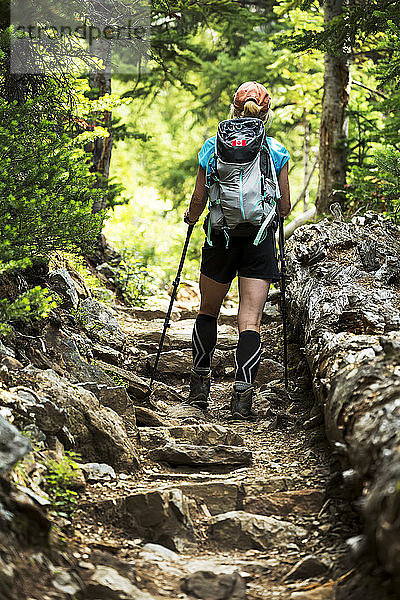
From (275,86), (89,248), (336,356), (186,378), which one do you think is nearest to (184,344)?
(186,378)

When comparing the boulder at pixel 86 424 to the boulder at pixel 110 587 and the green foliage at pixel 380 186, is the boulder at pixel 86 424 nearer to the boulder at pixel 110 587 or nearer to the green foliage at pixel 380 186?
the boulder at pixel 110 587

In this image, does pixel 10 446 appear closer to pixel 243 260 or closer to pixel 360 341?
pixel 360 341

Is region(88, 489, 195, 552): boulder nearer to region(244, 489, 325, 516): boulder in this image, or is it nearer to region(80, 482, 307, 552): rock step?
region(80, 482, 307, 552): rock step

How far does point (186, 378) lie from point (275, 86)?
1272 cm

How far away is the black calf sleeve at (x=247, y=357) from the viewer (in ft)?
16.4

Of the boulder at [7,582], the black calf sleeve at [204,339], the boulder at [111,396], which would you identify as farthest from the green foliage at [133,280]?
the boulder at [7,582]

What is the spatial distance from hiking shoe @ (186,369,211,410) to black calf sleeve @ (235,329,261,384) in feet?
1.47

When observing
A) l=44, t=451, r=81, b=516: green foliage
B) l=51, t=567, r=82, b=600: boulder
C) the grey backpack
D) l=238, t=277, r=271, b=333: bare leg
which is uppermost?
the grey backpack

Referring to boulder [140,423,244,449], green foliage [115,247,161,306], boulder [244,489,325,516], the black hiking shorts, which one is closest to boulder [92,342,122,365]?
the black hiking shorts

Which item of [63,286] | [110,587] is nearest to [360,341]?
[110,587]

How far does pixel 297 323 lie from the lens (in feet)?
21.1

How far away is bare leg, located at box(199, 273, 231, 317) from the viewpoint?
5.23 m

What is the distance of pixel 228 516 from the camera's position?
300cm

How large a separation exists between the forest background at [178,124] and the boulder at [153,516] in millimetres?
1171
